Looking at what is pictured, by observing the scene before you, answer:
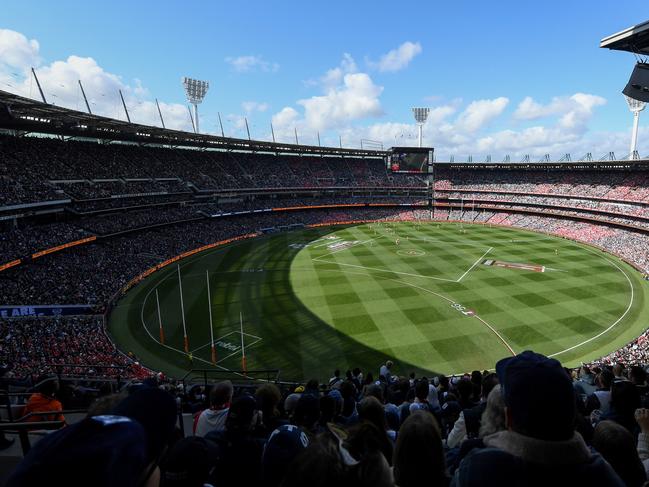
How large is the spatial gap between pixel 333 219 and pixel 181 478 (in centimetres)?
7606

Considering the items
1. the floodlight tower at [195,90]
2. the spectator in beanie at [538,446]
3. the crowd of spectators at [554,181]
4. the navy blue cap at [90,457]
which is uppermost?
the floodlight tower at [195,90]

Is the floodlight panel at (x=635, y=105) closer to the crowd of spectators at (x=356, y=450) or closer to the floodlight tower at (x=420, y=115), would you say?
the floodlight tower at (x=420, y=115)

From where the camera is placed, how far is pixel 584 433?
5.88 metres

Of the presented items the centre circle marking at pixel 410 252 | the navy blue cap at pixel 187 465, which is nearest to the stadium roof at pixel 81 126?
the navy blue cap at pixel 187 465

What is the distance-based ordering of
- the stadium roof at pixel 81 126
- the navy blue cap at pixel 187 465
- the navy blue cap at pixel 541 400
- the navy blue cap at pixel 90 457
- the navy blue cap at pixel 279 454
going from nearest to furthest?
the navy blue cap at pixel 90 457 < the navy blue cap at pixel 541 400 < the navy blue cap at pixel 187 465 < the navy blue cap at pixel 279 454 < the stadium roof at pixel 81 126

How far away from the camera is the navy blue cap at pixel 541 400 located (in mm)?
2205

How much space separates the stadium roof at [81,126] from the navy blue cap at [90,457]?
36.0m

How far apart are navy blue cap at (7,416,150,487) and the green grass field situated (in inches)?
849

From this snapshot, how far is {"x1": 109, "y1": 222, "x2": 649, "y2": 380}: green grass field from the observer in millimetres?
24297

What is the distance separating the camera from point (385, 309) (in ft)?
103

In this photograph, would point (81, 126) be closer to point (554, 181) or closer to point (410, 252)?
point (410, 252)

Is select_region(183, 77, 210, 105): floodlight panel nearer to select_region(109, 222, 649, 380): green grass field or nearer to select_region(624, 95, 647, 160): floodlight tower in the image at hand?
select_region(109, 222, 649, 380): green grass field

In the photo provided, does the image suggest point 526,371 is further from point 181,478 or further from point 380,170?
point 380,170

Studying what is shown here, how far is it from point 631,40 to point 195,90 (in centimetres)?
7438
